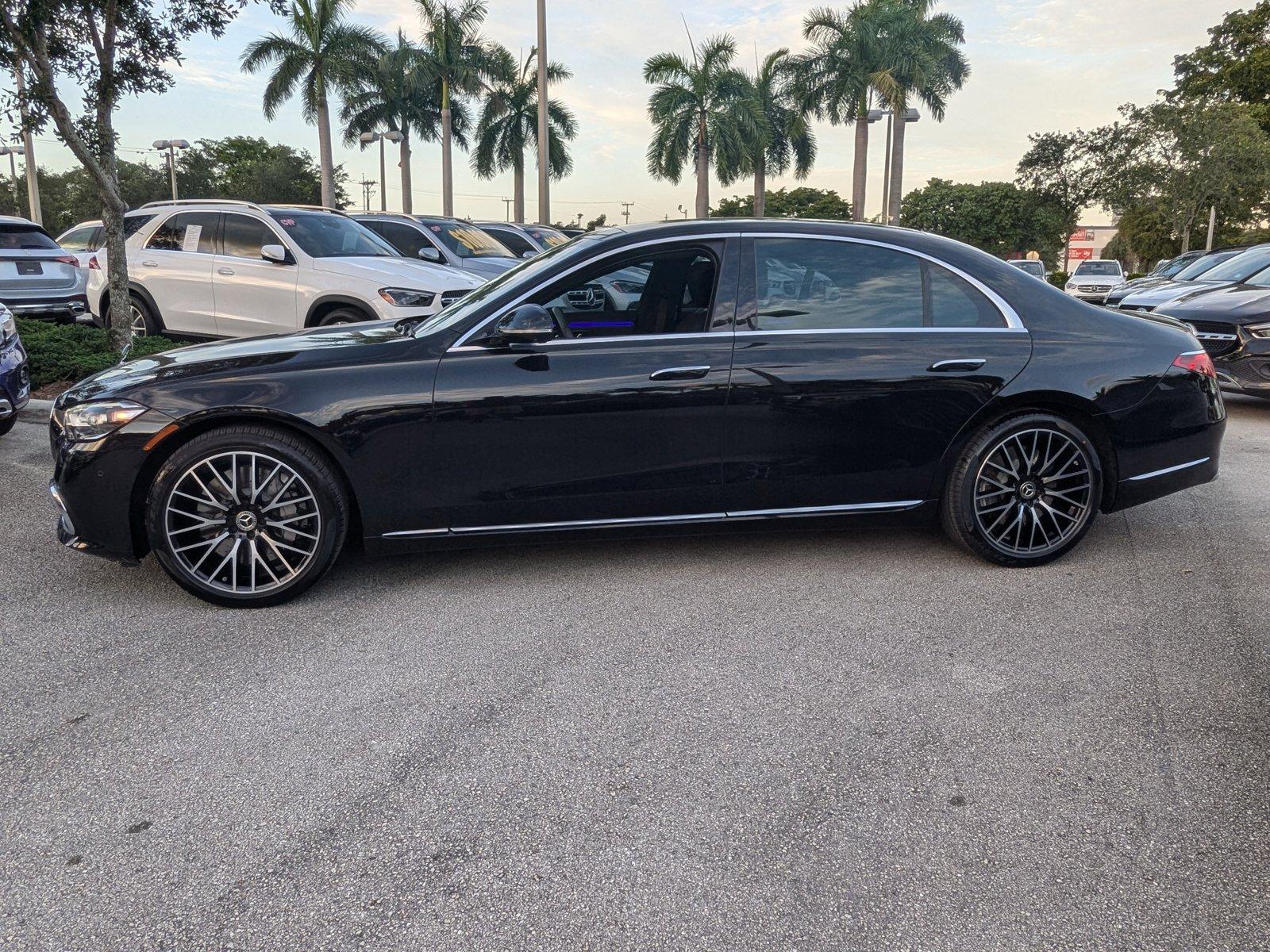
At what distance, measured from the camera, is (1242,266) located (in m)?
11.3

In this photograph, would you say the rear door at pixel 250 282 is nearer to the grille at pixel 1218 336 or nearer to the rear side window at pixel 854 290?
the rear side window at pixel 854 290

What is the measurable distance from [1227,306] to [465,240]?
9910 mm

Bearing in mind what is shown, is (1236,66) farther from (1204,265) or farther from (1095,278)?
(1204,265)

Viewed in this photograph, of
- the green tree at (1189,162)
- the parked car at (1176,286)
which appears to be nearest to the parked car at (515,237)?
the parked car at (1176,286)

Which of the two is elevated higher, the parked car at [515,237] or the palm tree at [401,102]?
the palm tree at [401,102]

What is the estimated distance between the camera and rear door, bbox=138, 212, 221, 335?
10.4 m

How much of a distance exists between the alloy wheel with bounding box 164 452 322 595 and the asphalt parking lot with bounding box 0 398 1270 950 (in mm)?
183

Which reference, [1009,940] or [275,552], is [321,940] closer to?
[1009,940]

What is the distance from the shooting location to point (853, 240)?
4.55 meters

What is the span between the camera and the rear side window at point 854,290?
175 inches

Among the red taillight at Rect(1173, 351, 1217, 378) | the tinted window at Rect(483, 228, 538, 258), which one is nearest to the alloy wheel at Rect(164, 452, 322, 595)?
the red taillight at Rect(1173, 351, 1217, 378)

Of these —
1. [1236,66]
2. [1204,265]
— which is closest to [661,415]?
[1204,265]

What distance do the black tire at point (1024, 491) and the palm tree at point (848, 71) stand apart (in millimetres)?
33664

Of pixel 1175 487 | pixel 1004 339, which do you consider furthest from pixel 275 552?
pixel 1175 487
